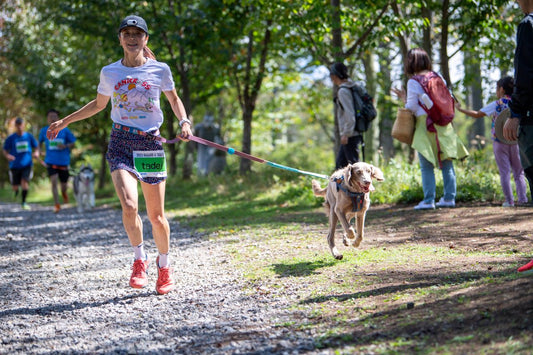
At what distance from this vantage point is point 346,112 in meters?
9.15

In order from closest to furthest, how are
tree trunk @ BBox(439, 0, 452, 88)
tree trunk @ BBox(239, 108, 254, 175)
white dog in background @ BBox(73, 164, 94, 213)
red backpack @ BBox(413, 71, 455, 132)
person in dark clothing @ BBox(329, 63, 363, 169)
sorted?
1. red backpack @ BBox(413, 71, 455, 132)
2. person in dark clothing @ BBox(329, 63, 363, 169)
3. tree trunk @ BBox(439, 0, 452, 88)
4. white dog in background @ BBox(73, 164, 94, 213)
5. tree trunk @ BBox(239, 108, 254, 175)

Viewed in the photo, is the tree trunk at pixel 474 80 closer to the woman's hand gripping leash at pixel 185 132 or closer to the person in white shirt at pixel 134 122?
the woman's hand gripping leash at pixel 185 132

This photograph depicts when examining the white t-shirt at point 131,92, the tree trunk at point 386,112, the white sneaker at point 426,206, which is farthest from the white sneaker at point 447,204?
the tree trunk at point 386,112

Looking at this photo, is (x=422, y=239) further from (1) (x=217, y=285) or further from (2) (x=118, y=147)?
(2) (x=118, y=147)

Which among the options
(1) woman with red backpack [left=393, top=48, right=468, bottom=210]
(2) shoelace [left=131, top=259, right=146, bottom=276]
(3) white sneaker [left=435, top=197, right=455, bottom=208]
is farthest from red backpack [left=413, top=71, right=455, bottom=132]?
(2) shoelace [left=131, top=259, right=146, bottom=276]

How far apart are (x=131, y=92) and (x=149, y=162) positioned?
627mm

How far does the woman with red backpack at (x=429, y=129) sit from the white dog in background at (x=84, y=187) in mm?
8302

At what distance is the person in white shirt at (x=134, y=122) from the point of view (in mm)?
5016

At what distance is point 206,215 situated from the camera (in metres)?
11.9

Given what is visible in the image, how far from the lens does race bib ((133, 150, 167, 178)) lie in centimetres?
508

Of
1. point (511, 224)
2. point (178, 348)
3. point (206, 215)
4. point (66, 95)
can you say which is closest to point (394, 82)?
point (206, 215)

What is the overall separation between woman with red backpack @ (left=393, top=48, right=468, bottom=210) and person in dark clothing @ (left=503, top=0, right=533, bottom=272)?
4358mm

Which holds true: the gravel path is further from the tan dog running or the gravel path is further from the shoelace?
the tan dog running

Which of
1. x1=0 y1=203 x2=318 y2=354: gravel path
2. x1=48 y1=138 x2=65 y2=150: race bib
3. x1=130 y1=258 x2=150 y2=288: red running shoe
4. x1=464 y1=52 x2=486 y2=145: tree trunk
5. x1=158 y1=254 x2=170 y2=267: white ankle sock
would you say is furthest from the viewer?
x1=464 y1=52 x2=486 y2=145: tree trunk
